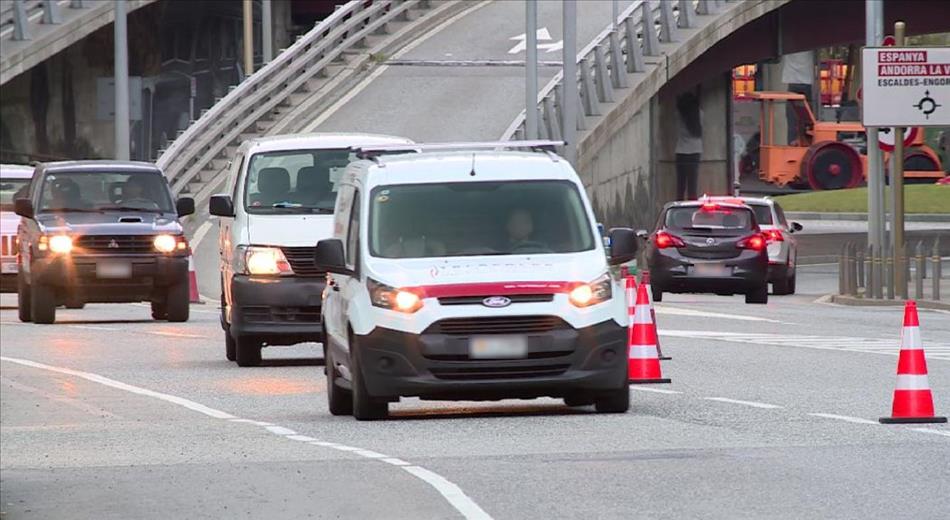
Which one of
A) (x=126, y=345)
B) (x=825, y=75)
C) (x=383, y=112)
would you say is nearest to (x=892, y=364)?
(x=126, y=345)

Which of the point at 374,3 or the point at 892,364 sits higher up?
the point at 374,3

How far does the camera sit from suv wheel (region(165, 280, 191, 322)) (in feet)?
96.2

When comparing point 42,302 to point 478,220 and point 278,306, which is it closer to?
point 278,306

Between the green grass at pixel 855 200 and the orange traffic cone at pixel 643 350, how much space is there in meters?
38.8

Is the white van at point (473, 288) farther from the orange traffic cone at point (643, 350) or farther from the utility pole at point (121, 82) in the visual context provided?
the utility pole at point (121, 82)

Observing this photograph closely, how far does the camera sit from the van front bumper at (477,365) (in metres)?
15.6

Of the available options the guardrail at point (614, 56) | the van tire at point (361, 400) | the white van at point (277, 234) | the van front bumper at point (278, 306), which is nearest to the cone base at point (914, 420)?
the van tire at point (361, 400)

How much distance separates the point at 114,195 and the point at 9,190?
623cm

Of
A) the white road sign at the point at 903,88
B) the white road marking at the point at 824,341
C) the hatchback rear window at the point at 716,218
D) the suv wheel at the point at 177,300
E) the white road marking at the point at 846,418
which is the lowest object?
the white road marking at the point at 824,341

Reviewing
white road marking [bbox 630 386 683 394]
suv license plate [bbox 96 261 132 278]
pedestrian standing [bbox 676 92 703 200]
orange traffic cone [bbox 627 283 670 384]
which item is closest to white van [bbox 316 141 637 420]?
white road marking [bbox 630 386 683 394]

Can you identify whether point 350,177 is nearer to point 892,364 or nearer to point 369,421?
point 369,421

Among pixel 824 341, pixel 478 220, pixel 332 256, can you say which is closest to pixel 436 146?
pixel 478 220

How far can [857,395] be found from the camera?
58.7ft

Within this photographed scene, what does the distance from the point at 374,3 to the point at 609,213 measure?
7.38 metres
